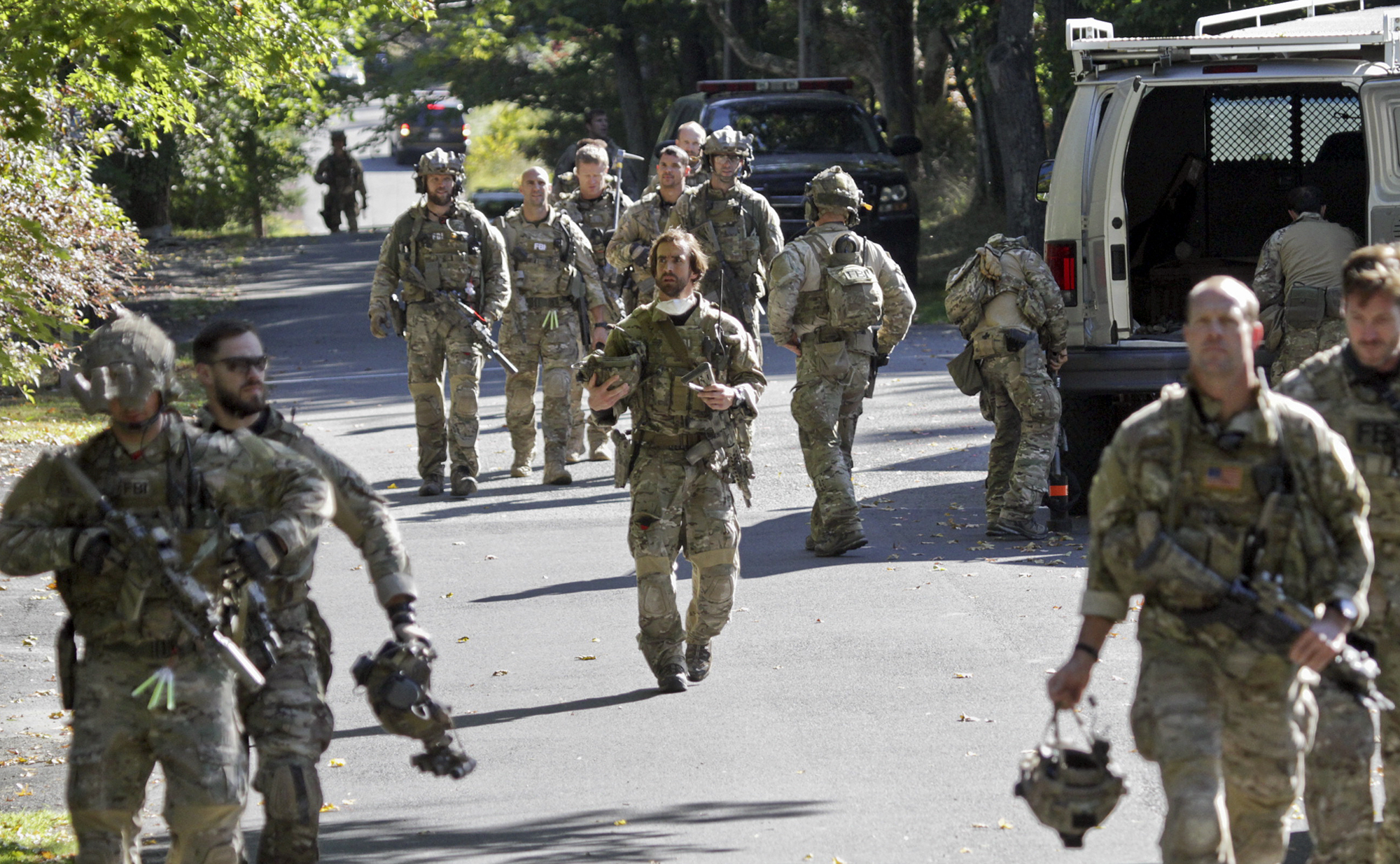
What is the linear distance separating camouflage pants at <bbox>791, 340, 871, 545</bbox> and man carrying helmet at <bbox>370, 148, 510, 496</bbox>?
2952 millimetres

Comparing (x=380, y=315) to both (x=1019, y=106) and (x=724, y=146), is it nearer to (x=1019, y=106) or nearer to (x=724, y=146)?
(x=724, y=146)

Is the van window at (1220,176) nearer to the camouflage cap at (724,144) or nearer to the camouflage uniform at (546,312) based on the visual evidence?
the camouflage cap at (724,144)

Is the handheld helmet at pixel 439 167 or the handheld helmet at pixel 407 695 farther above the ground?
the handheld helmet at pixel 439 167

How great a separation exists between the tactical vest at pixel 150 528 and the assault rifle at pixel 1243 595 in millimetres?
2377

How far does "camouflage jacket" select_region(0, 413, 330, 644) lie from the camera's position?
467 cm

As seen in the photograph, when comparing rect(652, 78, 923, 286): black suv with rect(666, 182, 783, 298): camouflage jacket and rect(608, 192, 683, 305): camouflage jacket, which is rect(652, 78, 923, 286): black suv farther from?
rect(666, 182, 783, 298): camouflage jacket

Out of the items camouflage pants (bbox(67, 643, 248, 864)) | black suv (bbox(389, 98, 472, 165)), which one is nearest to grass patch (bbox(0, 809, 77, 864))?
camouflage pants (bbox(67, 643, 248, 864))

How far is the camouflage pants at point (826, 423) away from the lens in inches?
389

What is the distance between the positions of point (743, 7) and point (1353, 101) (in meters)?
20.6

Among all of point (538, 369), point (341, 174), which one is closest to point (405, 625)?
point (538, 369)

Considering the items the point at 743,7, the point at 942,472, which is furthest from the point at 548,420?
the point at 743,7

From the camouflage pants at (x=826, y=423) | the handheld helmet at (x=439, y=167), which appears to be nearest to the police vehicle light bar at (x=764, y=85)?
the handheld helmet at (x=439, y=167)

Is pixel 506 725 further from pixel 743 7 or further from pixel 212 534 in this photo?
pixel 743 7

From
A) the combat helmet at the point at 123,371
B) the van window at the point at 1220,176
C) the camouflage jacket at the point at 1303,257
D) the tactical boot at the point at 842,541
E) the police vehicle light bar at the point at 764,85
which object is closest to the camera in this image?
the combat helmet at the point at 123,371
